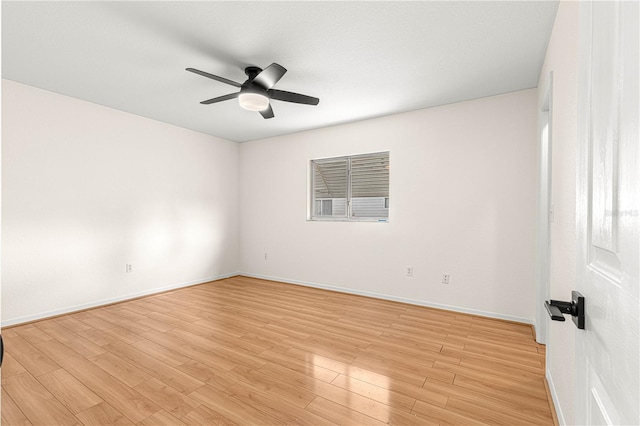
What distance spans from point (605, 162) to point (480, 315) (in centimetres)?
340

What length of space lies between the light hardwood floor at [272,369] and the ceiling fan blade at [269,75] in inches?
93.9

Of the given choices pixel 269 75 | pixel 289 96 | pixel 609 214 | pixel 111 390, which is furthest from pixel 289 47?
pixel 111 390

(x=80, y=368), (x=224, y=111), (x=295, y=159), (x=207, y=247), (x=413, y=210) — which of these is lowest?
(x=80, y=368)

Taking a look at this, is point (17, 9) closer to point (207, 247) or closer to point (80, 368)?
point (80, 368)

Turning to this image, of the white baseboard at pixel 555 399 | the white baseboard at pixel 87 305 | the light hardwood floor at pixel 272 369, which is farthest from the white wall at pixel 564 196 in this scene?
the white baseboard at pixel 87 305

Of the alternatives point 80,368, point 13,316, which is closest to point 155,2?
point 80,368

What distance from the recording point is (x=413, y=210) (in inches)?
158

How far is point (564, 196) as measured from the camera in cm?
169

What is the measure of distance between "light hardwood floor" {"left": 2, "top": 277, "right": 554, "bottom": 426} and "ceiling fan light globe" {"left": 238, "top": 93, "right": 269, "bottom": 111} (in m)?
2.24

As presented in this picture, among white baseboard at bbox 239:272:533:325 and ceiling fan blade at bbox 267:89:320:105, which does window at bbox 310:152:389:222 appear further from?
ceiling fan blade at bbox 267:89:320:105

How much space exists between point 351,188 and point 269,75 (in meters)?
2.53

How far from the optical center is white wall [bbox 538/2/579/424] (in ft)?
4.80

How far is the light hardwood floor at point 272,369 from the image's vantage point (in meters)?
1.84

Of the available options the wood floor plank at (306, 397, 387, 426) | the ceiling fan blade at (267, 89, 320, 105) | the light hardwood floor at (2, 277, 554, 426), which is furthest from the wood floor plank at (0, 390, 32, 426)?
the ceiling fan blade at (267, 89, 320, 105)
